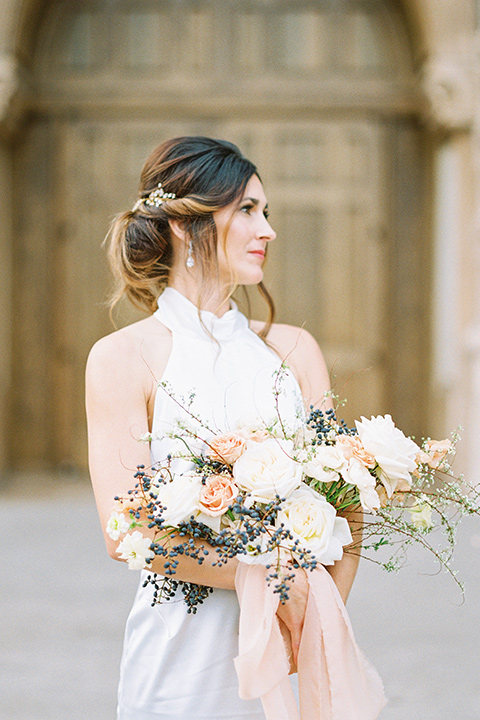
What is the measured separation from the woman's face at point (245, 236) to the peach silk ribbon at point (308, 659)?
29.6 inches

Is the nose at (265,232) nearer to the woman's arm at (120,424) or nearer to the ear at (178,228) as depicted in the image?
the ear at (178,228)

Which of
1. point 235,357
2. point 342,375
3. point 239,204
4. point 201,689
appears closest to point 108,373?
point 235,357

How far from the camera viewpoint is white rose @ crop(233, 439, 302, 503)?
1.40 meters

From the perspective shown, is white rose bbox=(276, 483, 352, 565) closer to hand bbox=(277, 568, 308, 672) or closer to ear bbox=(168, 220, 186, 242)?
hand bbox=(277, 568, 308, 672)

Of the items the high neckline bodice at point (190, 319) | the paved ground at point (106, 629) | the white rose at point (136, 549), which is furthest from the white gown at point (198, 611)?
the paved ground at point (106, 629)

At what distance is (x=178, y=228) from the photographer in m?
1.99

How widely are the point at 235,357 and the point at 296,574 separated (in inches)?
23.8

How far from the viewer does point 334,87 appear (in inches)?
262

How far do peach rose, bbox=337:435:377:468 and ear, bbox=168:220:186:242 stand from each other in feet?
2.43

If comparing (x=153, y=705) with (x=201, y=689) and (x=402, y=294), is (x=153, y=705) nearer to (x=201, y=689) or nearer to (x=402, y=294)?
(x=201, y=689)

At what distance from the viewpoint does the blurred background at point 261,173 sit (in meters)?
6.66

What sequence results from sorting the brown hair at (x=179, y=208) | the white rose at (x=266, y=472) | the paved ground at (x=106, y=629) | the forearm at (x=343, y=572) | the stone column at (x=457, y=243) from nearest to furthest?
the white rose at (x=266, y=472), the forearm at (x=343, y=572), the brown hair at (x=179, y=208), the paved ground at (x=106, y=629), the stone column at (x=457, y=243)

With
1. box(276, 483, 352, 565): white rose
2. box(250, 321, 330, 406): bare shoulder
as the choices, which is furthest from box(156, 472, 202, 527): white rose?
box(250, 321, 330, 406): bare shoulder

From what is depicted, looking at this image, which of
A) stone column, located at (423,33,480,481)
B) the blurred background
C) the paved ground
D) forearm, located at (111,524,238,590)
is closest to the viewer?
forearm, located at (111,524,238,590)
